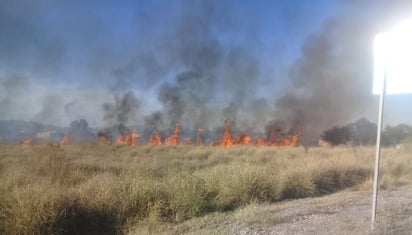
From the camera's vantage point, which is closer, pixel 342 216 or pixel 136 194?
pixel 342 216

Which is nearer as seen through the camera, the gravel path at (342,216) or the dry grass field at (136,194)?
the gravel path at (342,216)

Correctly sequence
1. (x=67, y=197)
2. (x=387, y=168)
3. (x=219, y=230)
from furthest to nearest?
(x=387, y=168)
(x=67, y=197)
(x=219, y=230)

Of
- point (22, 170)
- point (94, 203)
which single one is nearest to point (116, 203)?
point (94, 203)

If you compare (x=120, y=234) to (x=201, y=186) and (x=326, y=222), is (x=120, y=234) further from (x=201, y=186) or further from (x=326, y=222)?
(x=326, y=222)

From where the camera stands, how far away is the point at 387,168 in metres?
20.8

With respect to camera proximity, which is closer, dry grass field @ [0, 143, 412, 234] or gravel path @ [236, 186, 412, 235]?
gravel path @ [236, 186, 412, 235]

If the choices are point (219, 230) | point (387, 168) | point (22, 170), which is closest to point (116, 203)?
point (219, 230)

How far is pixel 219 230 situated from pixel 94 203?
3630 millimetres

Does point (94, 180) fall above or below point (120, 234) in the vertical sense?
above

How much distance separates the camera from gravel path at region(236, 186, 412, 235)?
8.95 m

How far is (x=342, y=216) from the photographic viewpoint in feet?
33.9

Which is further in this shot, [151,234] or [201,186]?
[201,186]

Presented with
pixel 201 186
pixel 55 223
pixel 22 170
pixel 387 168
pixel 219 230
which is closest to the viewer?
pixel 219 230

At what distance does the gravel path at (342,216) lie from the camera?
8949mm
